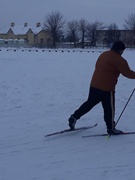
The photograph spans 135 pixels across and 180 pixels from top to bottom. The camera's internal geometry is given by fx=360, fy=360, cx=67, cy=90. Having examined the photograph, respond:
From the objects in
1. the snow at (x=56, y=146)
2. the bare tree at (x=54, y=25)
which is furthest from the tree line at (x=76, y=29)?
the snow at (x=56, y=146)

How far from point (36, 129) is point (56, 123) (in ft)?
2.16

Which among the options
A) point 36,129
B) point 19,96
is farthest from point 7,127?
point 19,96

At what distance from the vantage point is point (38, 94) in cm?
1208

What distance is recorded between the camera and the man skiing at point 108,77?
6.40m

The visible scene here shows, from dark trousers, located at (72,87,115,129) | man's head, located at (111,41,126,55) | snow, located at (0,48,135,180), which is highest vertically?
man's head, located at (111,41,126,55)

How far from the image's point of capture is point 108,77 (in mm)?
6539

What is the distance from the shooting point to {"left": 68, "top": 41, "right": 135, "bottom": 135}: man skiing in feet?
21.0

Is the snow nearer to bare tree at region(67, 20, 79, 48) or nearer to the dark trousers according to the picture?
the dark trousers

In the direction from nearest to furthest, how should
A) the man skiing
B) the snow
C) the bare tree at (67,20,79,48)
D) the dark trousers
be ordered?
the snow → the man skiing → the dark trousers → the bare tree at (67,20,79,48)

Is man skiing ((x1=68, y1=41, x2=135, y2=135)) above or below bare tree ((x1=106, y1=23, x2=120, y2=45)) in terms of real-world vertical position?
below

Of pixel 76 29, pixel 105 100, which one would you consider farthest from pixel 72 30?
pixel 105 100

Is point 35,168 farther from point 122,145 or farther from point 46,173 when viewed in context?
point 122,145

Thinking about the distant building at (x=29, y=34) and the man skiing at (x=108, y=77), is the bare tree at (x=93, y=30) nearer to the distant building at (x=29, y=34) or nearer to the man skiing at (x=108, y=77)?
the distant building at (x=29, y=34)

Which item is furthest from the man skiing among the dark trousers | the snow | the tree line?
the tree line
